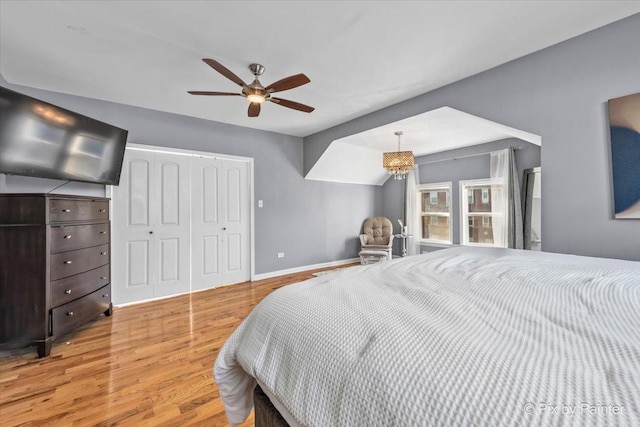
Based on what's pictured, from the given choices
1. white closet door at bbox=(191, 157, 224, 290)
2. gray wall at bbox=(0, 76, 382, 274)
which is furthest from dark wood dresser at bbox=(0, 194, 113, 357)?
white closet door at bbox=(191, 157, 224, 290)

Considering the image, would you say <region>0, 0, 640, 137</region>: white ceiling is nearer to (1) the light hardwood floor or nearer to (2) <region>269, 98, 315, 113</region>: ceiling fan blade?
(2) <region>269, 98, 315, 113</region>: ceiling fan blade

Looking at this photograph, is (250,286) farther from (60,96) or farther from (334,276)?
(60,96)

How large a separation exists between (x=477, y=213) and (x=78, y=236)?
5.65m

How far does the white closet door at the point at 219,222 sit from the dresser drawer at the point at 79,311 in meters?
1.11

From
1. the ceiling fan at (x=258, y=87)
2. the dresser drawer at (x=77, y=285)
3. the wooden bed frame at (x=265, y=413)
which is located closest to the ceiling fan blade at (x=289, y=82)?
the ceiling fan at (x=258, y=87)

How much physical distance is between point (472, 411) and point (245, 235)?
161 inches

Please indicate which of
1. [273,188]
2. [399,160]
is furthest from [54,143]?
[399,160]

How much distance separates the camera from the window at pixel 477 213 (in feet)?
14.9

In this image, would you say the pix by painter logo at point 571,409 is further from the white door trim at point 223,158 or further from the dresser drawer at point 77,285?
the white door trim at point 223,158

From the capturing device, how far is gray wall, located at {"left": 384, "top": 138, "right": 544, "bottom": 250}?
401cm

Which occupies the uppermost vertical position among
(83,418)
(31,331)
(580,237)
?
(580,237)

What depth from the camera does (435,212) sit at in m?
5.38

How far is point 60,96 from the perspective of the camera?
2.94 m

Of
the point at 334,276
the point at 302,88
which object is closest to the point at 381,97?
the point at 302,88
